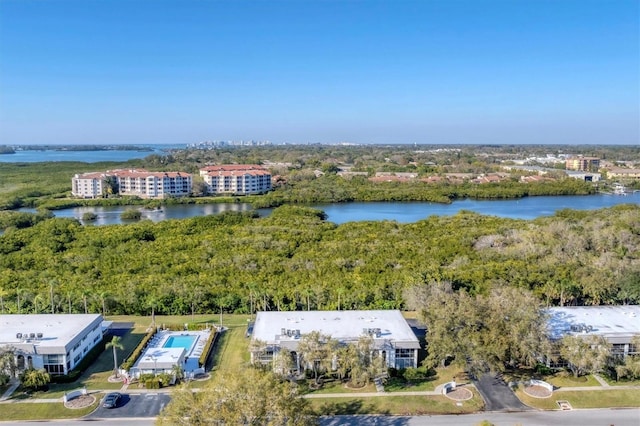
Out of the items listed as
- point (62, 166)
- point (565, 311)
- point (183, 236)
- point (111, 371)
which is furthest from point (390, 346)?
point (62, 166)

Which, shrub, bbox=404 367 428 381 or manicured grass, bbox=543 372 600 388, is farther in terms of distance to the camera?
shrub, bbox=404 367 428 381

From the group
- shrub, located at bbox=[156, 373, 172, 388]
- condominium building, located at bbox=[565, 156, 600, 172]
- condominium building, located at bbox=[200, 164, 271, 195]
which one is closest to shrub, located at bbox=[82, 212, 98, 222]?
condominium building, located at bbox=[200, 164, 271, 195]

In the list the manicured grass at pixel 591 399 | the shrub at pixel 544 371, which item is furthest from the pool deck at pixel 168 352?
the shrub at pixel 544 371

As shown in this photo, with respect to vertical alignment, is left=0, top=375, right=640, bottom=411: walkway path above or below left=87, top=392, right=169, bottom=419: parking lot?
above

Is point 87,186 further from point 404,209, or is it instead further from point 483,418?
point 483,418

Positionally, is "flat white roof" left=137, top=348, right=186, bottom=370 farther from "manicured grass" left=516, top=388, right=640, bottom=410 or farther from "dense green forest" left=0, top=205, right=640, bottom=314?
"manicured grass" left=516, top=388, right=640, bottom=410

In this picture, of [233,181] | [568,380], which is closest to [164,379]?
[568,380]

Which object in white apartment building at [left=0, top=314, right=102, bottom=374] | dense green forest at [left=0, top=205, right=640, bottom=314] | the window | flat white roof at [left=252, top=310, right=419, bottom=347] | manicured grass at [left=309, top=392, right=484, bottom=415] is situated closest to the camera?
manicured grass at [left=309, top=392, right=484, bottom=415]
